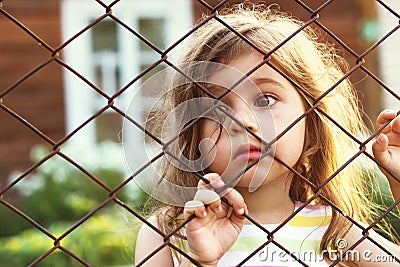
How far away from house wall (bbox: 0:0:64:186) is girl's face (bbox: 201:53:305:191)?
7.12 metres

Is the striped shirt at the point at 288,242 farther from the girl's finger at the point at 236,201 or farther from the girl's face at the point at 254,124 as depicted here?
the girl's finger at the point at 236,201

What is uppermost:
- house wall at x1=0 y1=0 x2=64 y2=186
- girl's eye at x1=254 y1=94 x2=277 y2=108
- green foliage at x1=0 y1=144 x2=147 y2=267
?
house wall at x1=0 y1=0 x2=64 y2=186

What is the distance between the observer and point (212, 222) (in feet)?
6.25

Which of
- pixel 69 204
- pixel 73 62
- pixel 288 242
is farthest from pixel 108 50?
pixel 288 242

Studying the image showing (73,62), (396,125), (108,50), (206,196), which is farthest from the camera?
(108,50)

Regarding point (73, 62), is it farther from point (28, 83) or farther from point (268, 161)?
point (268, 161)

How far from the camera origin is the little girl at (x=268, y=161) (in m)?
1.92

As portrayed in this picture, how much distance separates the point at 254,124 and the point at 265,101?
0.12 meters

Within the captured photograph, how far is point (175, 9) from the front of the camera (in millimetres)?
9383

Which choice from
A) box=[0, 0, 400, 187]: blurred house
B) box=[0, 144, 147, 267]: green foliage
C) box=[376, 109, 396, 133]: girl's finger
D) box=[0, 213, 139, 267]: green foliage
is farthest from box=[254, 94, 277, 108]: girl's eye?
box=[0, 0, 400, 187]: blurred house

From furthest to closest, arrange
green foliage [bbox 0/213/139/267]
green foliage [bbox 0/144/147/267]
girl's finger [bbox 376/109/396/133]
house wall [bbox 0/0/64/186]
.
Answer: house wall [bbox 0/0/64/186]
green foliage [bbox 0/144/147/267]
green foliage [bbox 0/213/139/267]
girl's finger [bbox 376/109/396/133]

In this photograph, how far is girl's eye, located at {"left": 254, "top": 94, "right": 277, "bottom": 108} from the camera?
81.2 inches

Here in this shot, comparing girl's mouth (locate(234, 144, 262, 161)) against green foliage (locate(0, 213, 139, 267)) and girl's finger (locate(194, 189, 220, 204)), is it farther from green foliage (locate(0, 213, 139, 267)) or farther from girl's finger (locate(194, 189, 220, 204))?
green foliage (locate(0, 213, 139, 267))

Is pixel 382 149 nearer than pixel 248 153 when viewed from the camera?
No
